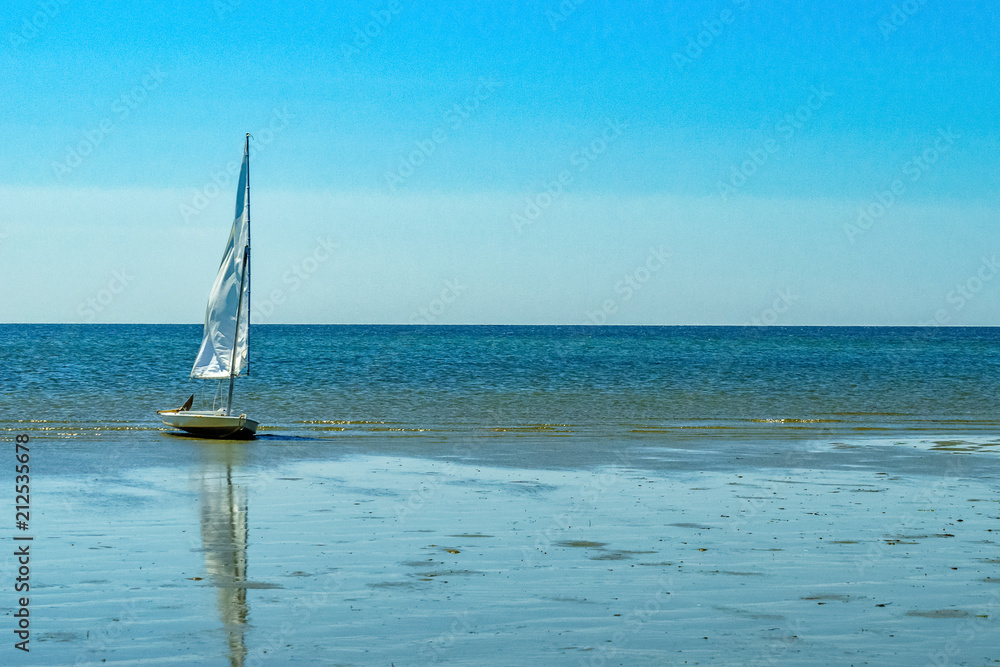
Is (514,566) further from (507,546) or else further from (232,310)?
(232,310)

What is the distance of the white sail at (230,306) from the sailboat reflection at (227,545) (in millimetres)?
12043

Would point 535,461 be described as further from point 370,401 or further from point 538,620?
point 370,401

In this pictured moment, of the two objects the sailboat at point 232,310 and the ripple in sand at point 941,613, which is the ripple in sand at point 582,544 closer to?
the ripple in sand at point 941,613

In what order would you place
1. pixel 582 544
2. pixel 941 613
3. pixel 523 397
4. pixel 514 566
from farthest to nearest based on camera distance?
pixel 523 397 < pixel 582 544 < pixel 514 566 < pixel 941 613

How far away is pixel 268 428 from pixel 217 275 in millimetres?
6182

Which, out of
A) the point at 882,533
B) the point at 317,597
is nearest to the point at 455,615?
the point at 317,597

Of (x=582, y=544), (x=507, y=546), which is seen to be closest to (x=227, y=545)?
(x=507, y=546)

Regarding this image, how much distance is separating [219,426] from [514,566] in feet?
78.5

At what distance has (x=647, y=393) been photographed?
62.4 metres

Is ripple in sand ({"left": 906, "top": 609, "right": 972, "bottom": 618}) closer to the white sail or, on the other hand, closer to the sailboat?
the sailboat

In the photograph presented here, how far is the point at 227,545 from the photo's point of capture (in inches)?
640

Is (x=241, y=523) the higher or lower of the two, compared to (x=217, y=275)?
lower

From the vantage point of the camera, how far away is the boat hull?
36562mm

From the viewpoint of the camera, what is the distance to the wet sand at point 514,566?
1121 centimetres
